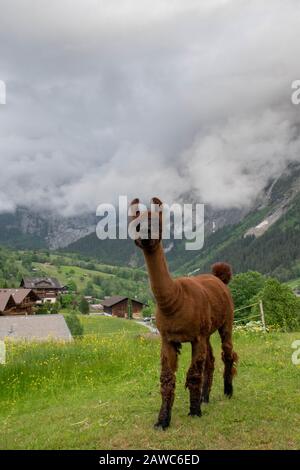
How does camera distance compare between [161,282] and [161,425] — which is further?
[161,425]

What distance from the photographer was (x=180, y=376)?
12930 millimetres

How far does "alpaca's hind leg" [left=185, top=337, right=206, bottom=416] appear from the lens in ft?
27.7

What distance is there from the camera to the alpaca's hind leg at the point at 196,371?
8453mm

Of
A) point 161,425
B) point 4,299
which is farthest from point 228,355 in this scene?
point 4,299

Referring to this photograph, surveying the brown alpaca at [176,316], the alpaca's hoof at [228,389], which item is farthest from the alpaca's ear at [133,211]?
the alpaca's hoof at [228,389]

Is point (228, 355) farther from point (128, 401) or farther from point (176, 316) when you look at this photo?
point (176, 316)

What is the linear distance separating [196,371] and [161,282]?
78.8 inches

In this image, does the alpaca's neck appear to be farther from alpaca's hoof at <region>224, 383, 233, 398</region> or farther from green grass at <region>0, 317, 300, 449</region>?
alpaca's hoof at <region>224, 383, 233, 398</region>

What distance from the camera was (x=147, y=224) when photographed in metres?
7.21

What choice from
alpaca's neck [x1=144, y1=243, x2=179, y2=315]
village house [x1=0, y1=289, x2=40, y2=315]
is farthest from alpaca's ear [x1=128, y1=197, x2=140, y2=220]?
village house [x1=0, y1=289, x2=40, y2=315]

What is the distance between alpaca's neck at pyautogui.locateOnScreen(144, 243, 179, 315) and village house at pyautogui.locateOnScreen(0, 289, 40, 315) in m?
66.3

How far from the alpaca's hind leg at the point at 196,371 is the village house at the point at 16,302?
65.4 m

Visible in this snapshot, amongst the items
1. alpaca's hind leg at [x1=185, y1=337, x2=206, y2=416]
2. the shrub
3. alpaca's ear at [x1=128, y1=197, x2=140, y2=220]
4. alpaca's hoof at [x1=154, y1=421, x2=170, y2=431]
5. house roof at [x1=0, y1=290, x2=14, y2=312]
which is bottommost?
alpaca's hoof at [x1=154, y1=421, x2=170, y2=431]
